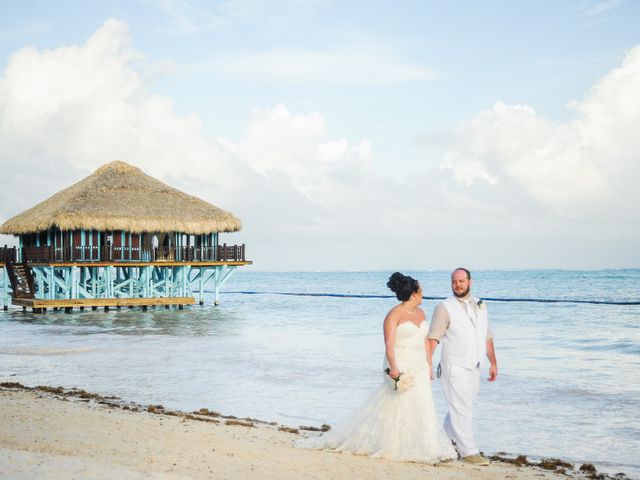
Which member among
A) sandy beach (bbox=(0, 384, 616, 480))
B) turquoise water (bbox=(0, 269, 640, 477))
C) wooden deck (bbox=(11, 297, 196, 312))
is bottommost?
turquoise water (bbox=(0, 269, 640, 477))

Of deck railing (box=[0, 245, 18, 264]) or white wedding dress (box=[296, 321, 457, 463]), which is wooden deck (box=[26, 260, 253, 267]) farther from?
white wedding dress (box=[296, 321, 457, 463])

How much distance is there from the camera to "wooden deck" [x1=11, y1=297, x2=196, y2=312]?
111 feet

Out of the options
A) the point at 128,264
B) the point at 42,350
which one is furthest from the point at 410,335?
the point at 128,264

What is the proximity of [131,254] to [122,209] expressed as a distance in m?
2.06

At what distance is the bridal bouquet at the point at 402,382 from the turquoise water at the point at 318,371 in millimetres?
2601

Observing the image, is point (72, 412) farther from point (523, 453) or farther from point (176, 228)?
point (176, 228)

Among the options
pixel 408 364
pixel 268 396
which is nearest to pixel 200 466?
pixel 408 364

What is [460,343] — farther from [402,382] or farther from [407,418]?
[407,418]

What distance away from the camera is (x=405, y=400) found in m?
6.93

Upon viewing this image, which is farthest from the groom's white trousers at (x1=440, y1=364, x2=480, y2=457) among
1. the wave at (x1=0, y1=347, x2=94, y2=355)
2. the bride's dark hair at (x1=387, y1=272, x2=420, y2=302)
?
the wave at (x1=0, y1=347, x2=94, y2=355)

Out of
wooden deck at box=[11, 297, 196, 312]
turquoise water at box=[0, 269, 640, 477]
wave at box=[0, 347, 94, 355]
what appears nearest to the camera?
turquoise water at box=[0, 269, 640, 477]

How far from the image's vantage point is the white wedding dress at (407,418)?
688cm

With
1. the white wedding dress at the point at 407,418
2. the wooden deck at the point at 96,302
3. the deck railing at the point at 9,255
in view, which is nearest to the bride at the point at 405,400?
the white wedding dress at the point at 407,418

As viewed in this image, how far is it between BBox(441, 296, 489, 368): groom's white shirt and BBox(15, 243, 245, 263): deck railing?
29.0 m
